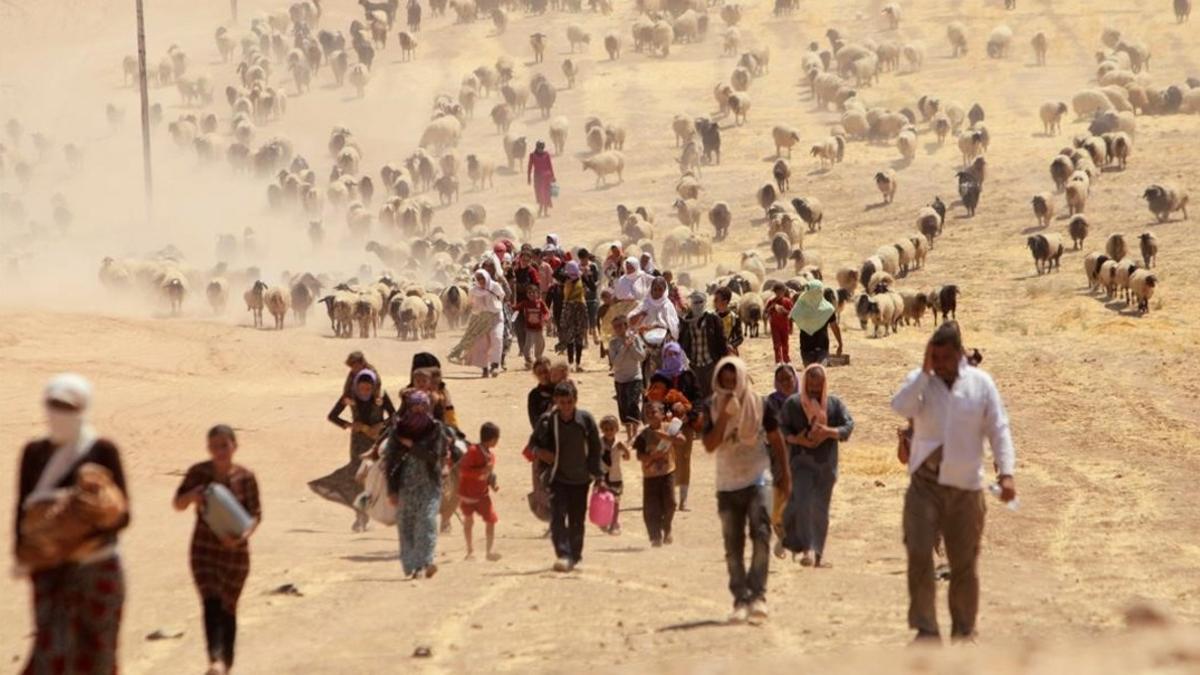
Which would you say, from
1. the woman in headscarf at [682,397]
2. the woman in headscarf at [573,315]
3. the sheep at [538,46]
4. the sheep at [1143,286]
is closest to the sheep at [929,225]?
the sheep at [1143,286]

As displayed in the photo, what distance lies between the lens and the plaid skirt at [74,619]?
25.4 feet

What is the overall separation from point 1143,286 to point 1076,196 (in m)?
8.52

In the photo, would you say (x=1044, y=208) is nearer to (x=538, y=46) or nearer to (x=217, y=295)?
Answer: (x=217, y=295)

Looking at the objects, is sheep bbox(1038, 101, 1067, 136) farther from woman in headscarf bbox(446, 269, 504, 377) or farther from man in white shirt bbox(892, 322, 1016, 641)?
man in white shirt bbox(892, 322, 1016, 641)

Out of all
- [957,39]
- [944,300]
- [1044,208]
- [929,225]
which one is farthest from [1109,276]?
[957,39]

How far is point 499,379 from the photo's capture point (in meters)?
23.8

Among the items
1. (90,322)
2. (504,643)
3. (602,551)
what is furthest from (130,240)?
(504,643)

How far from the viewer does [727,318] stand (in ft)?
63.9

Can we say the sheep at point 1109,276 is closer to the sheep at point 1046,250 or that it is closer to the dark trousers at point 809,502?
the sheep at point 1046,250

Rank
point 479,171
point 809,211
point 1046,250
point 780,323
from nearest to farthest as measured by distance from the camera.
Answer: point 780,323
point 1046,250
point 809,211
point 479,171

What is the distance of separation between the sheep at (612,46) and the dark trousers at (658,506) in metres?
45.9

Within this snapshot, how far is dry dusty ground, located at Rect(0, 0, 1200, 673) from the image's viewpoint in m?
11.2

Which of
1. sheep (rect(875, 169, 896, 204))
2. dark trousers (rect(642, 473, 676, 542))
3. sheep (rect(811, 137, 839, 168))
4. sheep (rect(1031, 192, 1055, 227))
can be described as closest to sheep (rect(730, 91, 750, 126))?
sheep (rect(811, 137, 839, 168))

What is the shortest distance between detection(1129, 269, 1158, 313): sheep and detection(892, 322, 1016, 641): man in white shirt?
68.4 feet
